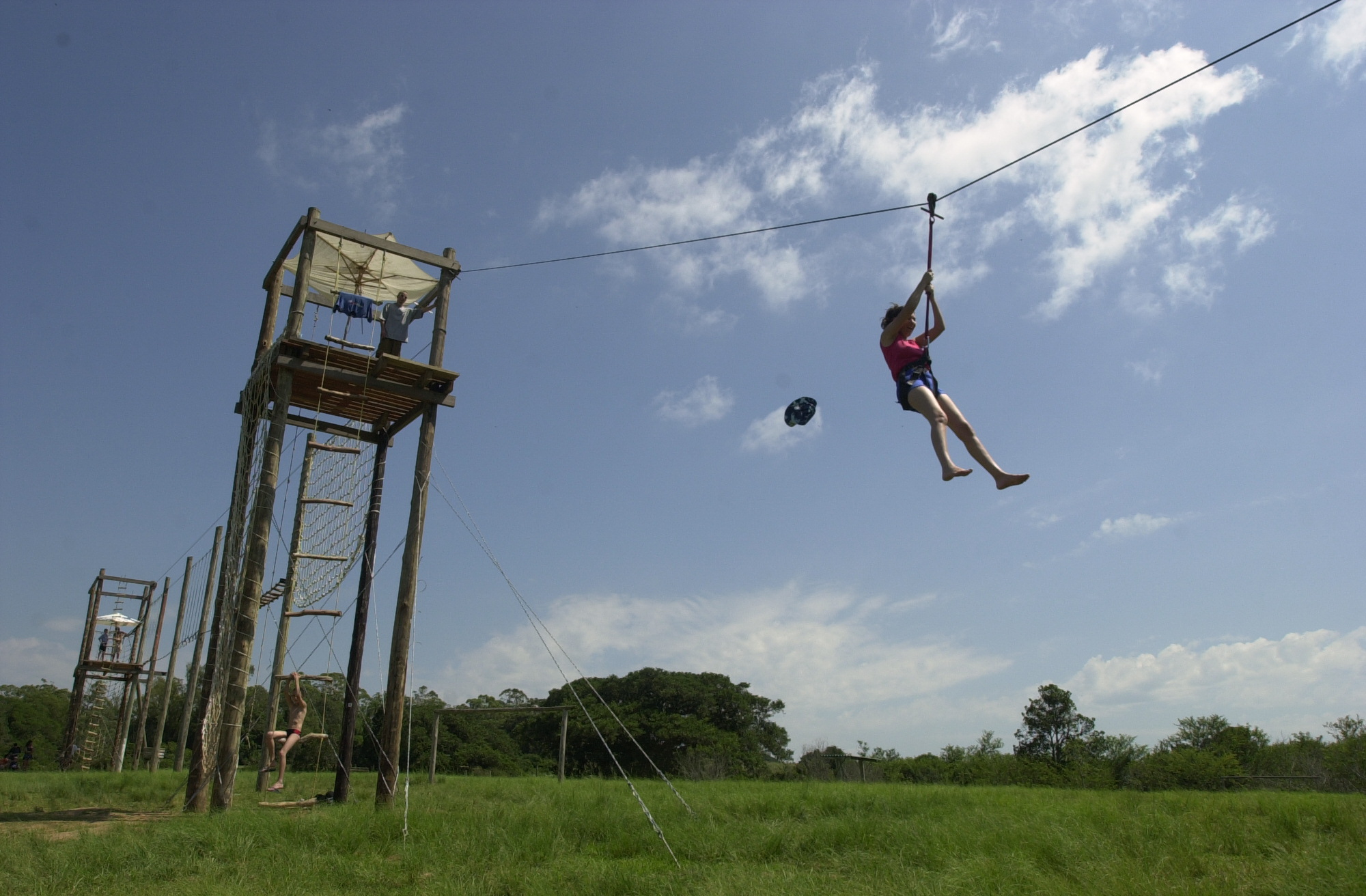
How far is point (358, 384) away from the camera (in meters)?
11.1

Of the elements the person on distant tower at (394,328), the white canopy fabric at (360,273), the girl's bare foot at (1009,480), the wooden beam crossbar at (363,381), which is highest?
the white canopy fabric at (360,273)

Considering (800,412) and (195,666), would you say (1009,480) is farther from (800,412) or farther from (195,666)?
(195,666)

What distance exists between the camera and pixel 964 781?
22188mm

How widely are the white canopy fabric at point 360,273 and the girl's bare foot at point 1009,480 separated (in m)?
8.71

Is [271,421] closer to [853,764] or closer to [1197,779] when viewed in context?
[853,764]

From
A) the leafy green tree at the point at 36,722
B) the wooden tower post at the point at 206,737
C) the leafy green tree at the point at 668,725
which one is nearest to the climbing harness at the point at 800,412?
the wooden tower post at the point at 206,737

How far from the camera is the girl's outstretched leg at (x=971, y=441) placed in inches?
233

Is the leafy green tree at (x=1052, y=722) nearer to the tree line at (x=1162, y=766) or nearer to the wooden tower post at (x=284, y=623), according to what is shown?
the tree line at (x=1162, y=766)

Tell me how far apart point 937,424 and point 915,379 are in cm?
45

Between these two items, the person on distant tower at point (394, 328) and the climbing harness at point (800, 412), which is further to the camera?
the person on distant tower at point (394, 328)

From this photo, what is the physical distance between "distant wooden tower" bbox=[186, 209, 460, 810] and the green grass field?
34.3 inches

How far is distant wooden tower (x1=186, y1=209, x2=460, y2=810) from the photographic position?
987cm

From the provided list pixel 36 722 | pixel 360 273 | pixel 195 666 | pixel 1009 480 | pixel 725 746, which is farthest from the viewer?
pixel 36 722

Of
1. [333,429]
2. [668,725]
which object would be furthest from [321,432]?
[668,725]
